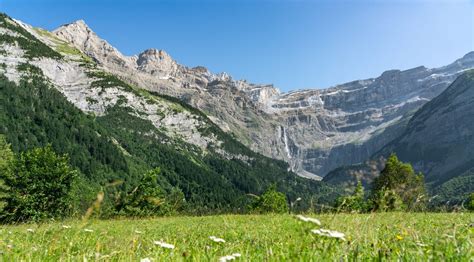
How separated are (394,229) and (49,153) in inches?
2201

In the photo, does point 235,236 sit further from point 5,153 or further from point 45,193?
point 5,153

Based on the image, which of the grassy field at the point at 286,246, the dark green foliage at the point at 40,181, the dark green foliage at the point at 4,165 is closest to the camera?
the grassy field at the point at 286,246

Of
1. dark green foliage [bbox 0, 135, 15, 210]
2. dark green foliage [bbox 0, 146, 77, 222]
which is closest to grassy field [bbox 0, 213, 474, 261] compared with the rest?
dark green foliage [bbox 0, 146, 77, 222]

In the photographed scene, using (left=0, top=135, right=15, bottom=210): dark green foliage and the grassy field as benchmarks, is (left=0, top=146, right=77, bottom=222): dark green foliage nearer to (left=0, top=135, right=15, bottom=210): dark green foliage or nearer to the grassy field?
(left=0, top=135, right=15, bottom=210): dark green foliage

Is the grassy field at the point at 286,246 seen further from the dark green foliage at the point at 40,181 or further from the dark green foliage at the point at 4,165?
the dark green foliage at the point at 4,165

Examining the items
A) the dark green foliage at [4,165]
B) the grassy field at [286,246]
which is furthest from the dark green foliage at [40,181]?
the grassy field at [286,246]

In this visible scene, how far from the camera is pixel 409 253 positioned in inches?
151

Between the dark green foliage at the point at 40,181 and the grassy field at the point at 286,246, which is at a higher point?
the grassy field at the point at 286,246

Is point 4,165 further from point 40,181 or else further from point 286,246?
point 286,246

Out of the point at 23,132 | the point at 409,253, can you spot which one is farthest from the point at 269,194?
the point at 23,132

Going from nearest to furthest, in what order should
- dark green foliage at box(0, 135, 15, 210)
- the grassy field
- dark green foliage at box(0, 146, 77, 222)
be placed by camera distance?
the grassy field
dark green foliage at box(0, 135, 15, 210)
dark green foliage at box(0, 146, 77, 222)

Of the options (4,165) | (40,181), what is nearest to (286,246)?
(40,181)

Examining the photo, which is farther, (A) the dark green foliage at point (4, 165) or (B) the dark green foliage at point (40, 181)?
(B) the dark green foliage at point (40, 181)

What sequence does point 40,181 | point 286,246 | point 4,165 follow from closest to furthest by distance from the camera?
point 286,246 → point 40,181 → point 4,165
